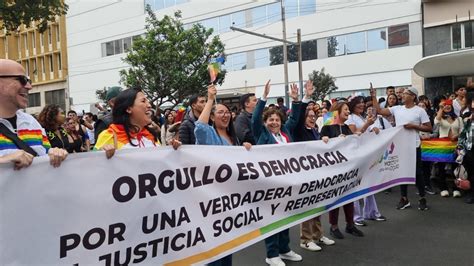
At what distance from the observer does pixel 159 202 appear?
2828 millimetres

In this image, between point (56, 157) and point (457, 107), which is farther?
point (457, 107)

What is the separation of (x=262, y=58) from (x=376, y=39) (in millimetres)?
8662

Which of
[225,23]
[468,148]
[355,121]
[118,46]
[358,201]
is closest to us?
[355,121]

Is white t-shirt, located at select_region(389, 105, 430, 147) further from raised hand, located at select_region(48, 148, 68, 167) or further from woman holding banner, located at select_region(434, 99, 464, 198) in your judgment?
raised hand, located at select_region(48, 148, 68, 167)

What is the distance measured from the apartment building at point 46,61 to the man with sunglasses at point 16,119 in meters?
46.4

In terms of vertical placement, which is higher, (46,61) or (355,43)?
(46,61)

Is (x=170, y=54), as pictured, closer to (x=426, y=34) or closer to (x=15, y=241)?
(x=426, y=34)

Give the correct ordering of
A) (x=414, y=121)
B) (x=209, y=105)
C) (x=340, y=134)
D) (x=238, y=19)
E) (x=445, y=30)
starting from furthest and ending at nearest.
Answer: (x=238, y=19)
(x=445, y=30)
(x=414, y=121)
(x=340, y=134)
(x=209, y=105)

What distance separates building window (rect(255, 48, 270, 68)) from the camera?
31.9 metres

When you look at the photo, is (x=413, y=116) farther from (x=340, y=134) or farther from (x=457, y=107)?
(x=457, y=107)

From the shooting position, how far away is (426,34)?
24016 millimetres

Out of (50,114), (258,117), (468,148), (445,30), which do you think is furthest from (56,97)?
(258,117)

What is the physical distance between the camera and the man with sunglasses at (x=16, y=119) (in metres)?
2.38

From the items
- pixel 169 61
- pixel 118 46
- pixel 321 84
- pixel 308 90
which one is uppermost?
pixel 118 46
